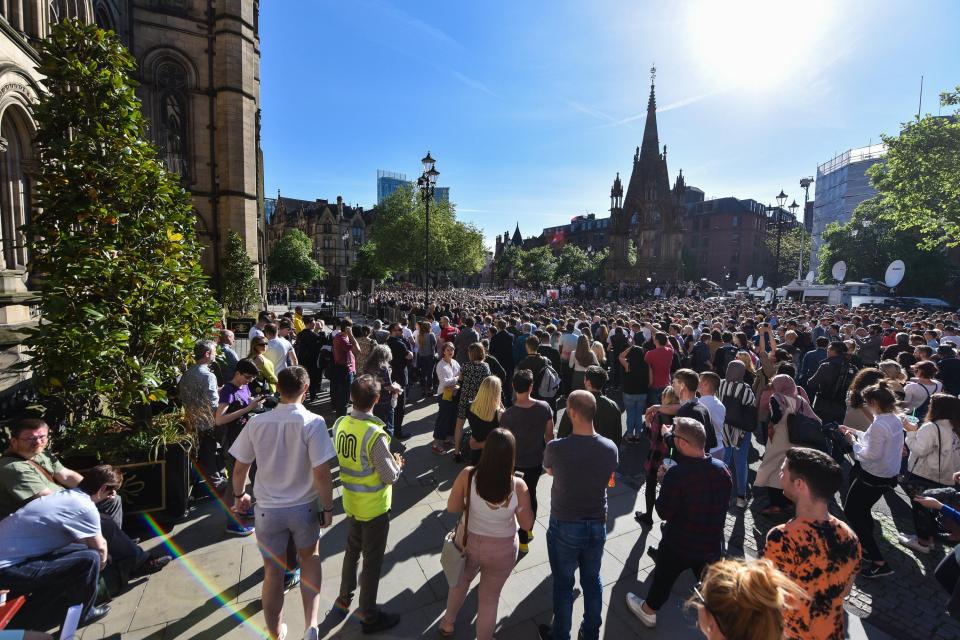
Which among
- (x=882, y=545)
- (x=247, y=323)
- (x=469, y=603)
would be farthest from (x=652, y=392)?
(x=247, y=323)

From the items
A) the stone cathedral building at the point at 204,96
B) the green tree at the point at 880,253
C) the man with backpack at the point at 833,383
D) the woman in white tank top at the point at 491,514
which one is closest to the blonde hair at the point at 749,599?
the woman in white tank top at the point at 491,514

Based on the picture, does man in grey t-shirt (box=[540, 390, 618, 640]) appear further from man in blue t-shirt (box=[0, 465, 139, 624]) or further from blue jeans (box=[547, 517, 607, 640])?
man in blue t-shirt (box=[0, 465, 139, 624])

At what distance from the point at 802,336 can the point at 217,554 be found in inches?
544

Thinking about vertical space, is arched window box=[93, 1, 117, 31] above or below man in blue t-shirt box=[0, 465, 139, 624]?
above

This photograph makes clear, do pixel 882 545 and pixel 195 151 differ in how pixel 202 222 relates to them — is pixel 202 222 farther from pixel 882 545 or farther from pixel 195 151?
pixel 882 545

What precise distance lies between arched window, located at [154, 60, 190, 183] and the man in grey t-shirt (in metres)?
21.6

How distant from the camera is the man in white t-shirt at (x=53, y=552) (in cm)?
302

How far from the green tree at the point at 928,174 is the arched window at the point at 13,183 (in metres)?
25.9

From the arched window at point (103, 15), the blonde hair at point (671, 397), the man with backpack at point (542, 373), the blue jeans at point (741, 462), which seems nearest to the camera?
the blonde hair at point (671, 397)

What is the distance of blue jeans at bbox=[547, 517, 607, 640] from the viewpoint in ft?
10.8

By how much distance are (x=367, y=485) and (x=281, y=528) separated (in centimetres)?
70

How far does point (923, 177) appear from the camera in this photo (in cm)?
1652

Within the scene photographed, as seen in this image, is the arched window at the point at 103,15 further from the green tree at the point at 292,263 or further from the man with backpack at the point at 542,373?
the green tree at the point at 292,263

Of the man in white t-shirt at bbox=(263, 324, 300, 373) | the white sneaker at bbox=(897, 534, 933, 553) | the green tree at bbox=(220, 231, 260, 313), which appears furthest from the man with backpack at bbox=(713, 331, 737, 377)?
the green tree at bbox=(220, 231, 260, 313)
